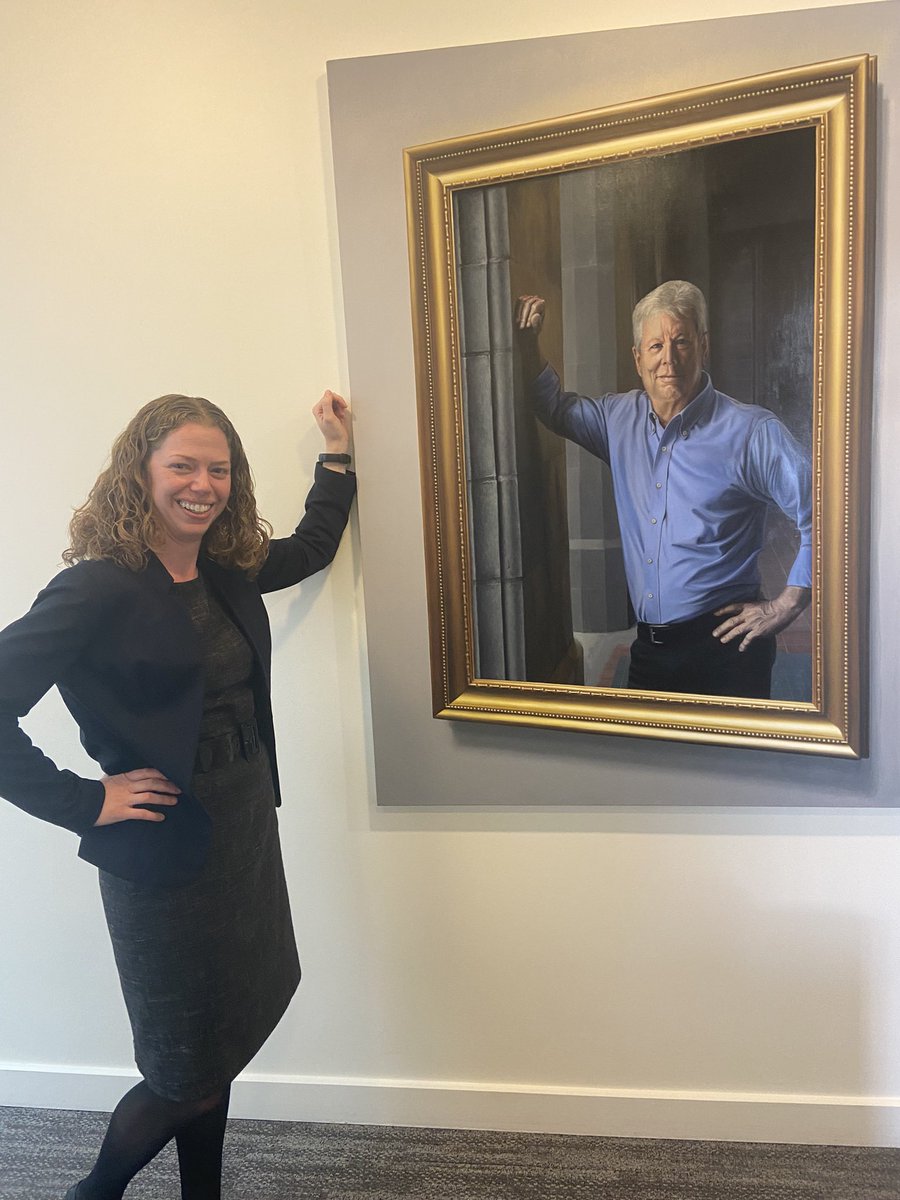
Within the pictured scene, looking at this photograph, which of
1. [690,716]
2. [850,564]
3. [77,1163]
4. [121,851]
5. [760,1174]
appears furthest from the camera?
[77,1163]

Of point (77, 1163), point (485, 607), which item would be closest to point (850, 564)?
point (485, 607)

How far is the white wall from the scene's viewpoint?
1.77 m

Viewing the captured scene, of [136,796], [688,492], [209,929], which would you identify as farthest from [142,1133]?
[688,492]

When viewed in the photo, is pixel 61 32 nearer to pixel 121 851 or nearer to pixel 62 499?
pixel 62 499

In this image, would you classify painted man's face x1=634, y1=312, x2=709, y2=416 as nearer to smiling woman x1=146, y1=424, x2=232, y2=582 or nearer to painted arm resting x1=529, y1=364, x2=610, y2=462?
painted arm resting x1=529, y1=364, x2=610, y2=462

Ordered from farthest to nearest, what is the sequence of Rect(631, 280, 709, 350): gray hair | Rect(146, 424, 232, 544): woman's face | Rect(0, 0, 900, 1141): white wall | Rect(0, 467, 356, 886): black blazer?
Rect(0, 0, 900, 1141): white wall < Rect(631, 280, 709, 350): gray hair < Rect(146, 424, 232, 544): woman's face < Rect(0, 467, 356, 886): black blazer

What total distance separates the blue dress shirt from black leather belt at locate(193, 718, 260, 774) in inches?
30.6

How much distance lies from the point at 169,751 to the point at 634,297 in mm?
1162

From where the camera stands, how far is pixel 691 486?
5.41ft

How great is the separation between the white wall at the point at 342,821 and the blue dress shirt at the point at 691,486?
0.27 metres

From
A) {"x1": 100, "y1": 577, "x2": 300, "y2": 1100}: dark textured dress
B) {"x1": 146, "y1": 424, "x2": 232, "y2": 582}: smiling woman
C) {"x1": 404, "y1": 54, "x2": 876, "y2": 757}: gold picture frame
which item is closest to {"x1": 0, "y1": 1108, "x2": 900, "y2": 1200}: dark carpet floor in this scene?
{"x1": 100, "y1": 577, "x2": 300, "y2": 1100}: dark textured dress

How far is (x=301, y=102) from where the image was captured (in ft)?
5.72

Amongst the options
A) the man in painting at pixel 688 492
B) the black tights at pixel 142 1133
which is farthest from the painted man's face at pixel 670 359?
the black tights at pixel 142 1133

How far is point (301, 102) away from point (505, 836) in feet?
5.23
